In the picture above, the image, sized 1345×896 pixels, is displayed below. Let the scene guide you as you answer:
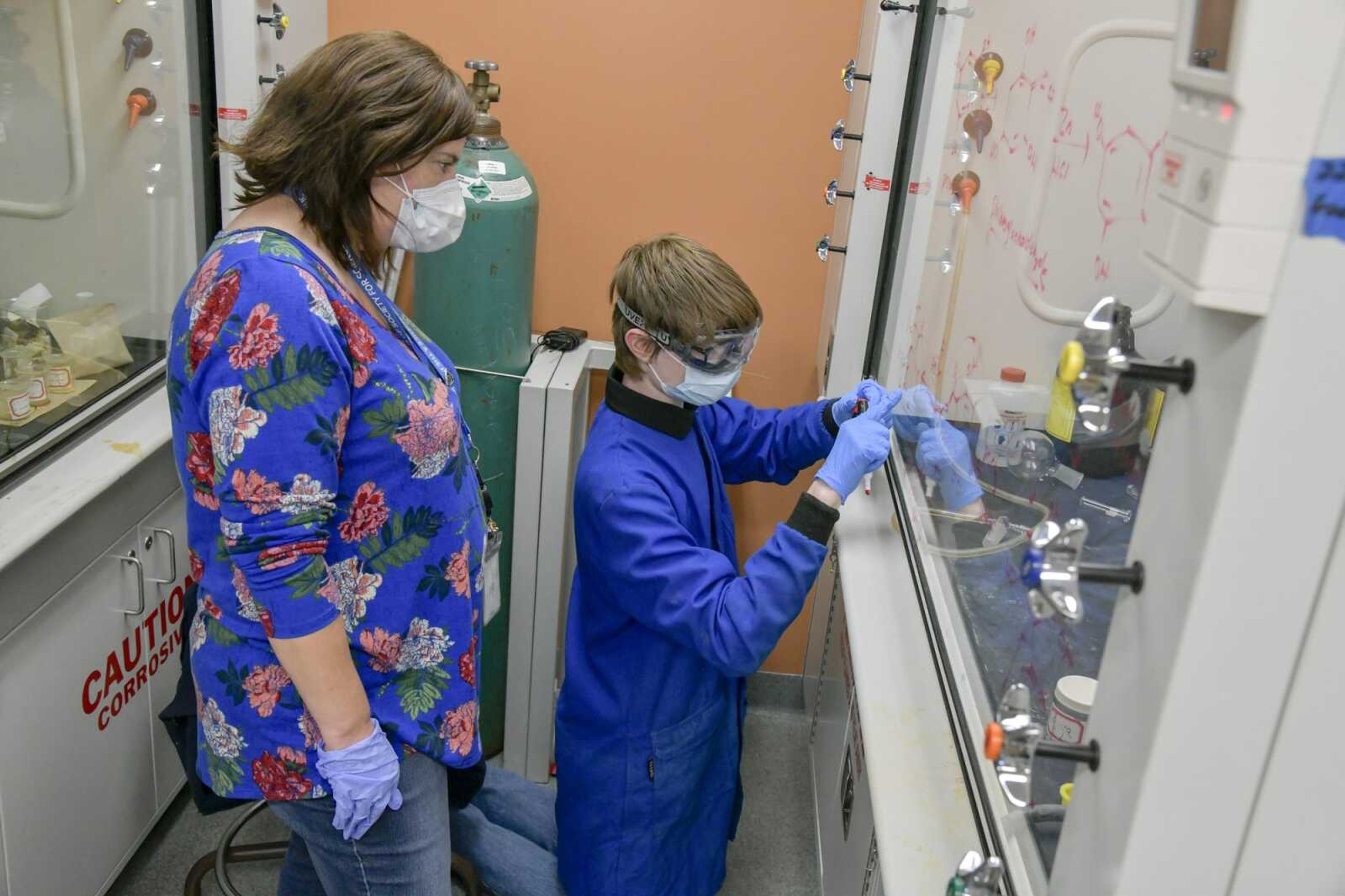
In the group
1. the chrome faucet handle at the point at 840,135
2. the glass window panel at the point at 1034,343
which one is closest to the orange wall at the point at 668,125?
the chrome faucet handle at the point at 840,135

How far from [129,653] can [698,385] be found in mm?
1125

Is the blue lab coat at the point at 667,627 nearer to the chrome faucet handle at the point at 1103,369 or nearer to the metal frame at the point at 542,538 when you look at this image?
the metal frame at the point at 542,538

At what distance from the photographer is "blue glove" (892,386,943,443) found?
152cm

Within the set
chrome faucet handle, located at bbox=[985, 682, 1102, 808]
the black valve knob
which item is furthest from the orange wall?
chrome faucet handle, located at bbox=[985, 682, 1102, 808]

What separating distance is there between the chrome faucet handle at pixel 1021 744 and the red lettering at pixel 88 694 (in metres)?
1.53

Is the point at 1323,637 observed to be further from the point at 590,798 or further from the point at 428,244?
the point at 590,798

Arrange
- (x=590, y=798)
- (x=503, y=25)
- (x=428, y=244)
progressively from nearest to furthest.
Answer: (x=428, y=244)
(x=590, y=798)
(x=503, y=25)

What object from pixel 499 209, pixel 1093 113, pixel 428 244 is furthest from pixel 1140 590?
pixel 499 209

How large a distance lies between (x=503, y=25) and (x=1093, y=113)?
5.15 ft

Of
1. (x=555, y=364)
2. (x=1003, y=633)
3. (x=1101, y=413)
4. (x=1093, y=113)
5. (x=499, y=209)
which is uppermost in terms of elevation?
(x=1093, y=113)

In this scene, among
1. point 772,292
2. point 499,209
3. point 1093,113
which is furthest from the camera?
point 772,292

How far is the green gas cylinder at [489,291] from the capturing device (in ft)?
7.08

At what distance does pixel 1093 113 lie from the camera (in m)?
1.09

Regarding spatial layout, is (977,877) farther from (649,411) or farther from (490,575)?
(490,575)
